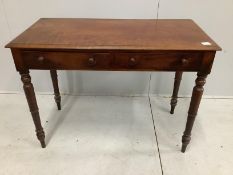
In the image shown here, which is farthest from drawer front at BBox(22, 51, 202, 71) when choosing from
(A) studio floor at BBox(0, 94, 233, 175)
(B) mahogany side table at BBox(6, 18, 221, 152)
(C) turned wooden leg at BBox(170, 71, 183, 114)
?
(A) studio floor at BBox(0, 94, 233, 175)

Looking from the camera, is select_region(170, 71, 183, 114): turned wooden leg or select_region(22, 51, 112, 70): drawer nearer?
select_region(22, 51, 112, 70): drawer

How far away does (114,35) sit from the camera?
109 cm

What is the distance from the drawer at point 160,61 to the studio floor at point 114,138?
0.57 m

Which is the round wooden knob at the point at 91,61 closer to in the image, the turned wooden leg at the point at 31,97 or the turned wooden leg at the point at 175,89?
the turned wooden leg at the point at 31,97

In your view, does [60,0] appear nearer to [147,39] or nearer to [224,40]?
[147,39]

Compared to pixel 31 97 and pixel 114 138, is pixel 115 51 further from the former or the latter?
pixel 114 138

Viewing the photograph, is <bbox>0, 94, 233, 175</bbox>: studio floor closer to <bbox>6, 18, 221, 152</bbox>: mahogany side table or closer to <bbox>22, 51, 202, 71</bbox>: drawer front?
<bbox>6, 18, 221, 152</bbox>: mahogany side table

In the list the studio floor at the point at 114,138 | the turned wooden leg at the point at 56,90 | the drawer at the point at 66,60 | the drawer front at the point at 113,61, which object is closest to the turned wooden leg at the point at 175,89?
the studio floor at the point at 114,138

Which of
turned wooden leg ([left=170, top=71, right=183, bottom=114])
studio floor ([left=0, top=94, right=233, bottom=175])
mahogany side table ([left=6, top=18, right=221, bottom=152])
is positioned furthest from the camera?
turned wooden leg ([left=170, top=71, right=183, bottom=114])

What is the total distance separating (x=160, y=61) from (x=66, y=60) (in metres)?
0.42

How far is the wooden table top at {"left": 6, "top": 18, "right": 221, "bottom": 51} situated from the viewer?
3.22 ft

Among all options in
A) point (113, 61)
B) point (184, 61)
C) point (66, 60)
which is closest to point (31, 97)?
point (66, 60)

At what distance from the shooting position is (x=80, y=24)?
126cm

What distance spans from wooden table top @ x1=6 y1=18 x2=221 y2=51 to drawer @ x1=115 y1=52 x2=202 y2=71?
4 centimetres
